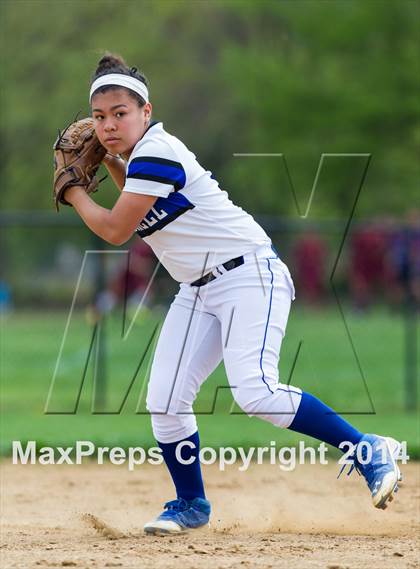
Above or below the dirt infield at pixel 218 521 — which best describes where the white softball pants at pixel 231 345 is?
above

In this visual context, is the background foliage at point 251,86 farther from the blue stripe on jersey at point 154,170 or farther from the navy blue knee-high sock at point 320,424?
the blue stripe on jersey at point 154,170

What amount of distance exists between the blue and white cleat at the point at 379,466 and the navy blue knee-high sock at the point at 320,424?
0.21 ft

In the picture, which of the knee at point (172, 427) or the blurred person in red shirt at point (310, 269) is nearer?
the knee at point (172, 427)

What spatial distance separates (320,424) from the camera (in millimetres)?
5176

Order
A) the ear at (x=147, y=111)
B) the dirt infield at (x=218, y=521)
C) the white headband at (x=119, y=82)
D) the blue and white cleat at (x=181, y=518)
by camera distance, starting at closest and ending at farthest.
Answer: the dirt infield at (x=218, y=521) → the white headband at (x=119, y=82) → the ear at (x=147, y=111) → the blue and white cleat at (x=181, y=518)

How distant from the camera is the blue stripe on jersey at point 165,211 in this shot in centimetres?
513

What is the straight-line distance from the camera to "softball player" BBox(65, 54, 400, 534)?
5035 millimetres

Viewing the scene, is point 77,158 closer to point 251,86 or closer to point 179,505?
point 179,505

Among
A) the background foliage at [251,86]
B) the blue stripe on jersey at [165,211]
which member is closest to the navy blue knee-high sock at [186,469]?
the blue stripe on jersey at [165,211]

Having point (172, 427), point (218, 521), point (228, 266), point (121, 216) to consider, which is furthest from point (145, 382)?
point (121, 216)

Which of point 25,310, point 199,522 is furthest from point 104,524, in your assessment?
point 25,310

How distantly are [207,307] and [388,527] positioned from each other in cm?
159

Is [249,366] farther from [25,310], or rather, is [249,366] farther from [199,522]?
[25,310]

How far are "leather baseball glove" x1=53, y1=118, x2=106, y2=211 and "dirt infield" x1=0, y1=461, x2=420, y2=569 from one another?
165cm
